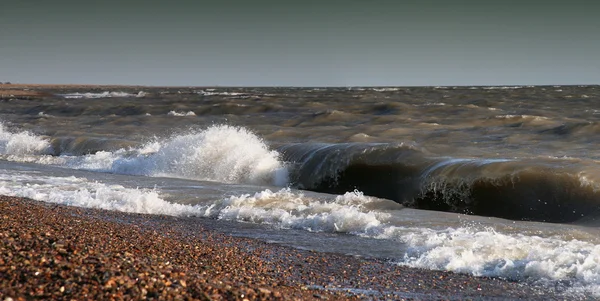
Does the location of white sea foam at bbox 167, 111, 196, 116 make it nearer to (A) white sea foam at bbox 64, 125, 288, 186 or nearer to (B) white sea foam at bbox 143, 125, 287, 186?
(A) white sea foam at bbox 64, 125, 288, 186

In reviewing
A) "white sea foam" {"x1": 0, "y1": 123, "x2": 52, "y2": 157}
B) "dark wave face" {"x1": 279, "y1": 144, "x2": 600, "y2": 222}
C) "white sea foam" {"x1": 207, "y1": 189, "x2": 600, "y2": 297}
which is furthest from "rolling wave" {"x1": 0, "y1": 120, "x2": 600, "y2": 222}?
"white sea foam" {"x1": 207, "y1": 189, "x2": 600, "y2": 297}

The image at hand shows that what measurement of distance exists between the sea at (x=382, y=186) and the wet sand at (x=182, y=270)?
61cm

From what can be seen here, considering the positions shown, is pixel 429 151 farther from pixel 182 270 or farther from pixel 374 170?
pixel 182 270

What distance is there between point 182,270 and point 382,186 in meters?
9.80

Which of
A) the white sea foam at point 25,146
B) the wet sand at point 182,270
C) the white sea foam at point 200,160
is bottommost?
the white sea foam at point 25,146

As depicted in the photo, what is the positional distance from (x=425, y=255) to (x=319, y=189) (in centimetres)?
819

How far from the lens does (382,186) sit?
15562 millimetres

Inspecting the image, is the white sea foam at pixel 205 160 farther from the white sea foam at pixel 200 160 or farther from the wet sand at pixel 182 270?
the wet sand at pixel 182 270

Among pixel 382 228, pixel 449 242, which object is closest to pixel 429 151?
pixel 382 228

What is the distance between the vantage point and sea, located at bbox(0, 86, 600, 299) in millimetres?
8570

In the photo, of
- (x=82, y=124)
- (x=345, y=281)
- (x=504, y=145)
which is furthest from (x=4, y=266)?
(x=82, y=124)

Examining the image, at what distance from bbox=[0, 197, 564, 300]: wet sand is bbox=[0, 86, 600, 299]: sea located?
2.00 feet

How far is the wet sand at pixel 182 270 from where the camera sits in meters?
5.38

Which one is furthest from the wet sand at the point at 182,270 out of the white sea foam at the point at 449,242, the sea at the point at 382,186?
the sea at the point at 382,186
